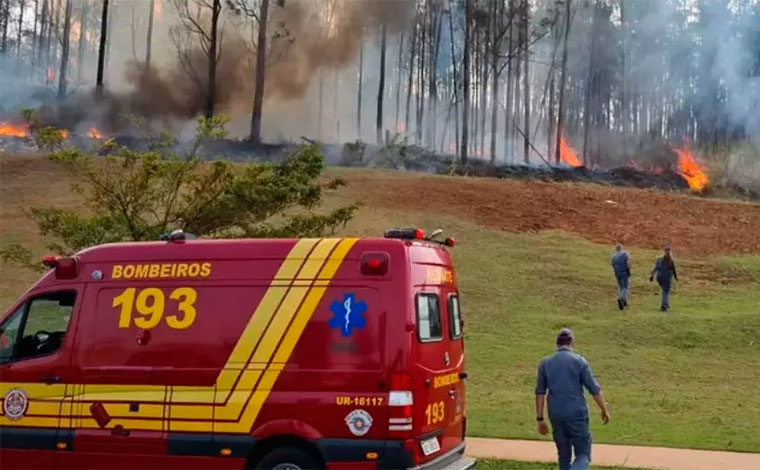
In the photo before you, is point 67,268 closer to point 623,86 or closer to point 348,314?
Answer: point 348,314

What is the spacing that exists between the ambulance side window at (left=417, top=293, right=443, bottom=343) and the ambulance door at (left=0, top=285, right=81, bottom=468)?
2.98 m

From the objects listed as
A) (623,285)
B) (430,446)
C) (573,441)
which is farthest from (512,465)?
(623,285)

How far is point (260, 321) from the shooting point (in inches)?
276

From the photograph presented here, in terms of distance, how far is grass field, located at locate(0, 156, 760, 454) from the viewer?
462 inches

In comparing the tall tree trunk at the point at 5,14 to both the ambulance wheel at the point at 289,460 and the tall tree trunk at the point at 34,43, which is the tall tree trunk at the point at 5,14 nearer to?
the tall tree trunk at the point at 34,43

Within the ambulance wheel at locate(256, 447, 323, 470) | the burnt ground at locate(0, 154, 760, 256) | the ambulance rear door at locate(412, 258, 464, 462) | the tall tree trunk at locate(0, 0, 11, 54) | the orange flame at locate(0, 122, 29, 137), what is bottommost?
the ambulance wheel at locate(256, 447, 323, 470)

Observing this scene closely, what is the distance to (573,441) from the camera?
7.39m

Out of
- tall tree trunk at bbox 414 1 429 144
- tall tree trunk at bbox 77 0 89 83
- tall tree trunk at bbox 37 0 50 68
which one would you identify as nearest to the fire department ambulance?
tall tree trunk at bbox 414 1 429 144

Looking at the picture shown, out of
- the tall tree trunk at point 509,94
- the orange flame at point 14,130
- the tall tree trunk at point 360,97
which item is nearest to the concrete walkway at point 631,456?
the orange flame at point 14,130

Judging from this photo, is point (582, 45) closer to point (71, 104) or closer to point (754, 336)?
point (71, 104)

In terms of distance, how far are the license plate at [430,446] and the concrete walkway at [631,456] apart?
2.65 m

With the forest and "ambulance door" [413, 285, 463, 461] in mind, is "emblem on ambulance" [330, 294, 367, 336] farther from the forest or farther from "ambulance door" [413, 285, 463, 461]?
the forest

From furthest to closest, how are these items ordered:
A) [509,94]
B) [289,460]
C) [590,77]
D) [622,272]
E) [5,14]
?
[590,77] < [509,94] < [5,14] < [622,272] < [289,460]

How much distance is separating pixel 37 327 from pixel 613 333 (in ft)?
41.4
